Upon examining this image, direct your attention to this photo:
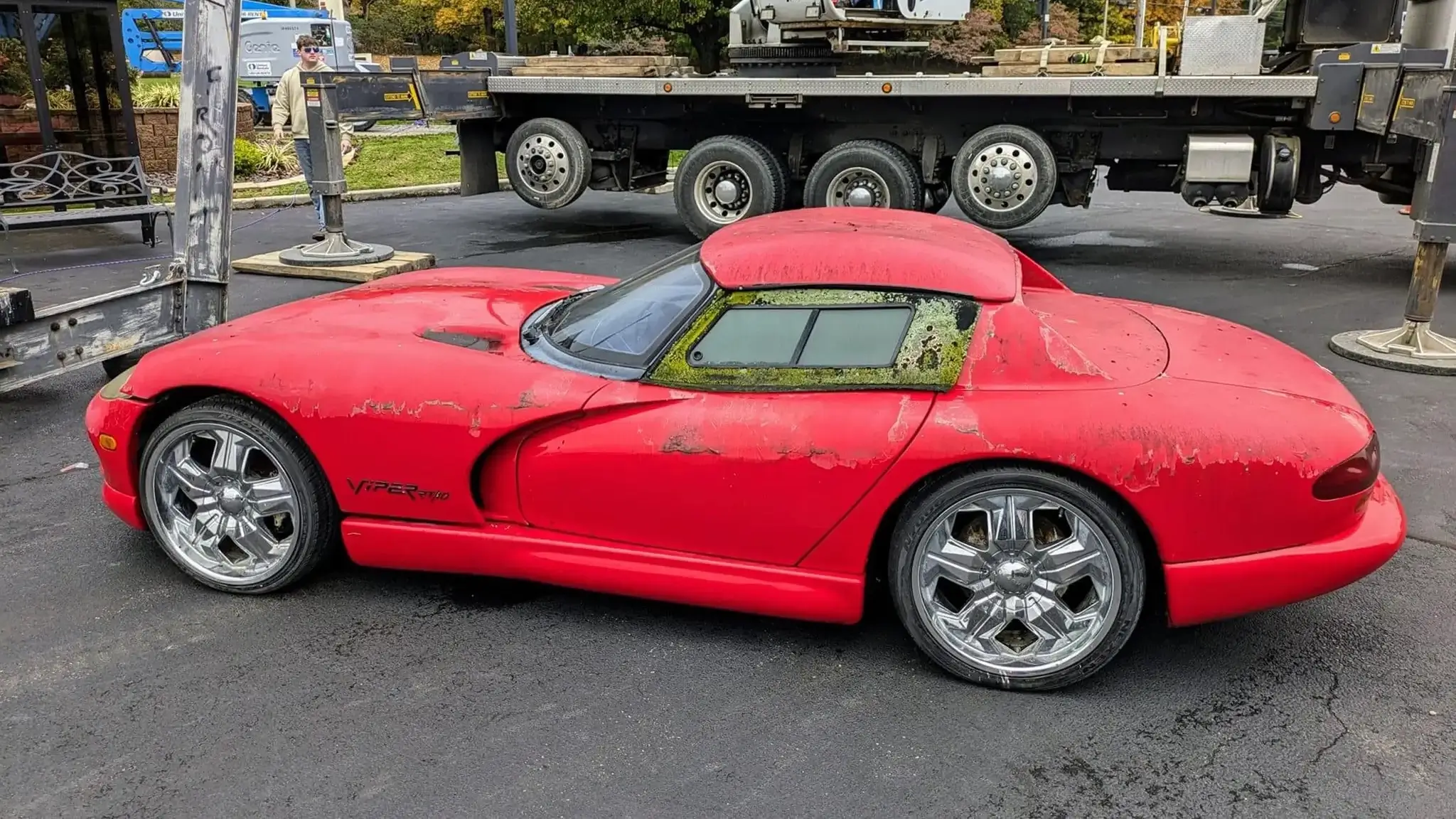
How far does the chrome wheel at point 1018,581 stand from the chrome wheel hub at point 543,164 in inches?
331

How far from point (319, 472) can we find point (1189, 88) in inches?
304

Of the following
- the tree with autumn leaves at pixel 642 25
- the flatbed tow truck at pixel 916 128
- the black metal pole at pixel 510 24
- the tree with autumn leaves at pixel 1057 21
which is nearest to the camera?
the flatbed tow truck at pixel 916 128

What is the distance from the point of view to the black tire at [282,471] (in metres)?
3.53

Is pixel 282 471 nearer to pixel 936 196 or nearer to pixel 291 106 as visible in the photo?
pixel 291 106

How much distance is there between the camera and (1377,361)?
6.60 meters

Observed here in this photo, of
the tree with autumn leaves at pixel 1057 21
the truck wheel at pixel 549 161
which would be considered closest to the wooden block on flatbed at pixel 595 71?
the truck wheel at pixel 549 161

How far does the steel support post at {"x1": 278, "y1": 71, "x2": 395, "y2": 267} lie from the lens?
8.91m

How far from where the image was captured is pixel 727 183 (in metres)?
10.5

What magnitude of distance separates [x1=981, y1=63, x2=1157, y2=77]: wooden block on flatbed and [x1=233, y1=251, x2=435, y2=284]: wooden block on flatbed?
529cm

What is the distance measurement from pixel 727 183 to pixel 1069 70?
331 centimetres

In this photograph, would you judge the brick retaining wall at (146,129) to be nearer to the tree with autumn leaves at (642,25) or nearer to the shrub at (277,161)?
the shrub at (277,161)

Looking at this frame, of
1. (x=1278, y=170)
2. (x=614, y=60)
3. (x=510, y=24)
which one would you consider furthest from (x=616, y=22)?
(x=1278, y=170)

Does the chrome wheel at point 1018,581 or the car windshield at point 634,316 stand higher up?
the car windshield at point 634,316

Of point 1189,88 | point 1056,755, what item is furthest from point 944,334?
point 1189,88
